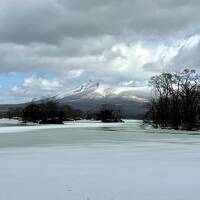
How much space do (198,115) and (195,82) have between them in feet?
25.5

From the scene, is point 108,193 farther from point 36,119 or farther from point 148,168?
point 36,119

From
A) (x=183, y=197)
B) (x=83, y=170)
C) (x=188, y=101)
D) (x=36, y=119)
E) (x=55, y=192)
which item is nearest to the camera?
(x=183, y=197)

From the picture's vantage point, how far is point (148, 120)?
134 metres

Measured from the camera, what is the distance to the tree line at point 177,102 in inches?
3956

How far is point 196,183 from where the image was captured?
1503 centimetres

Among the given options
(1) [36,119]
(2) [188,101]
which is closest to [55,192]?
(2) [188,101]

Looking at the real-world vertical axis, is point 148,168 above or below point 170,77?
below

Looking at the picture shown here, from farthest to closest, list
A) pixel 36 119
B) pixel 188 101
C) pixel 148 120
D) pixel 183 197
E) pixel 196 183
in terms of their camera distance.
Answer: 1. pixel 36 119
2. pixel 148 120
3. pixel 188 101
4. pixel 196 183
5. pixel 183 197

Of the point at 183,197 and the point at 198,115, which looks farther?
the point at 198,115

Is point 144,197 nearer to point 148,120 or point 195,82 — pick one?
point 195,82

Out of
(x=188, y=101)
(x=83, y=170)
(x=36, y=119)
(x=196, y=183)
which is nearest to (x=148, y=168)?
(x=83, y=170)

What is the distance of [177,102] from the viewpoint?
348 feet

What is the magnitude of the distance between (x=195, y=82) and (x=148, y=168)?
87.5m

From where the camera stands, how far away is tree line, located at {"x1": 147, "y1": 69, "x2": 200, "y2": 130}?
330 feet
